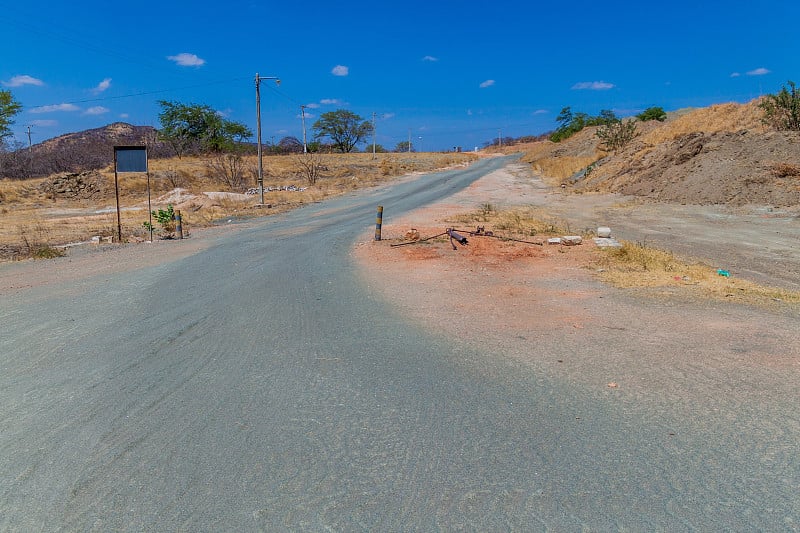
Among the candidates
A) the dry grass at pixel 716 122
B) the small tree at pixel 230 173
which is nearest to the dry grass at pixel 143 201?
the small tree at pixel 230 173

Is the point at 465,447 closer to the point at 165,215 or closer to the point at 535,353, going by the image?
the point at 535,353

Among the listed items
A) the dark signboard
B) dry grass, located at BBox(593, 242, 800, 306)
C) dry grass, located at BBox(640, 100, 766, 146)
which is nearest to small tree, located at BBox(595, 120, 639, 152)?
dry grass, located at BBox(640, 100, 766, 146)

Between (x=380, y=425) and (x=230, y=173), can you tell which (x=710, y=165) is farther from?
(x=230, y=173)

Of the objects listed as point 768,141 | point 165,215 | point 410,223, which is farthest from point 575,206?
point 165,215

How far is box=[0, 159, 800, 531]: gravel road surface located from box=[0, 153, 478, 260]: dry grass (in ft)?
31.6

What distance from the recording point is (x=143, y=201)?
34.1 metres

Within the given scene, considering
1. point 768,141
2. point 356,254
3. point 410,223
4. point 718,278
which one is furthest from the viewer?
point 768,141

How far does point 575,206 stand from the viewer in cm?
2373

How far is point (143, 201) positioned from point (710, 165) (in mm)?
30528

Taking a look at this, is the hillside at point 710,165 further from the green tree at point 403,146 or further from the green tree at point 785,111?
the green tree at point 403,146

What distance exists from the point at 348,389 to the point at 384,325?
6.72ft

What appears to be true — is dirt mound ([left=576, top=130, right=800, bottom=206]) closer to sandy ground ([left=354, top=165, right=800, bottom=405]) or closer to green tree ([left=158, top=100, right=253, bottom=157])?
sandy ground ([left=354, top=165, right=800, bottom=405])

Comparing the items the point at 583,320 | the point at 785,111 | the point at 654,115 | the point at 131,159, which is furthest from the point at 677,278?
the point at 654,115

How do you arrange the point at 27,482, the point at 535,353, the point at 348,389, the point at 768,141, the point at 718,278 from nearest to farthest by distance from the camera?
the point at 27,482 < the point at 348,389 < the point at 535,353 < the point at 718,278 < the point at 768,141
